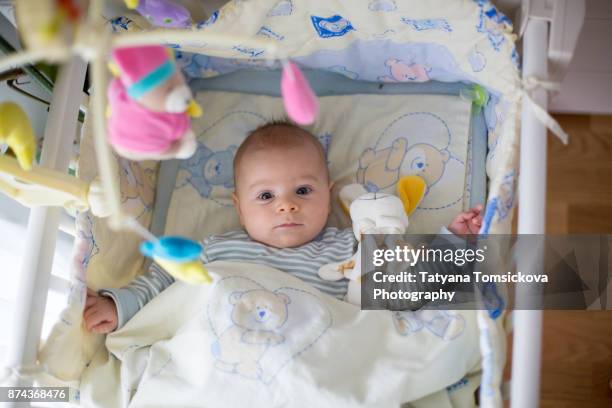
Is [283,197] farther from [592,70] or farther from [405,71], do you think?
[592,70]

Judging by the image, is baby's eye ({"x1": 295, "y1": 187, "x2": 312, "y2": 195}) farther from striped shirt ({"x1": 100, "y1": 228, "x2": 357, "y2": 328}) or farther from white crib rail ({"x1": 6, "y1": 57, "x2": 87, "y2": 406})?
white crib rail ({"x1": 6, "y1": 57, "x2": 87, "y2": 406})

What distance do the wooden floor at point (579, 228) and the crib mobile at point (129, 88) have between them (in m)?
1.00

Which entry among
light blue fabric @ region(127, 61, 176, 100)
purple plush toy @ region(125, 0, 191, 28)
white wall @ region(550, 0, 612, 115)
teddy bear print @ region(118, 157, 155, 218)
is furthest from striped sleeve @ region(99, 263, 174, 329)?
white wall @ region(550, 0, 612, 115)

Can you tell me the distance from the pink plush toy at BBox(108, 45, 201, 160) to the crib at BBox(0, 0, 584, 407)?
3cm

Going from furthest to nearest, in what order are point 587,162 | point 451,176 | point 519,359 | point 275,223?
point 587,162 → point 451,176 → point 275,223 → point 519,359

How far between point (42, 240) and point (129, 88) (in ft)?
1.52

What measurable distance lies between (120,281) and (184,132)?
61cm

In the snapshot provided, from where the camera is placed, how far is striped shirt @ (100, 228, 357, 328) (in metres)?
1.10

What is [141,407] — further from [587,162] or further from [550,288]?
[587,162]

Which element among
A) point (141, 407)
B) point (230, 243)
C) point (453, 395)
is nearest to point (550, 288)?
point (453, 395)

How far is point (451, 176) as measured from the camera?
1.27 m

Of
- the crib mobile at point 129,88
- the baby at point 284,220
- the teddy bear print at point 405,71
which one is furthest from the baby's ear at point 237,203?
the crib mobile at point 129,88

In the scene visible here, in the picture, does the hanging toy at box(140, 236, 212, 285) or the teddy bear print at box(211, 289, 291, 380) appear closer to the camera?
the hanging toy at box(140, 236, 212, 285)

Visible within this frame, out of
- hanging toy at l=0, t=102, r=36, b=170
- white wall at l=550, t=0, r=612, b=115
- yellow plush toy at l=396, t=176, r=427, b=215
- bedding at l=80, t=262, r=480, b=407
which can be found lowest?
bedding at l=80, t=262, r=480, b=407
